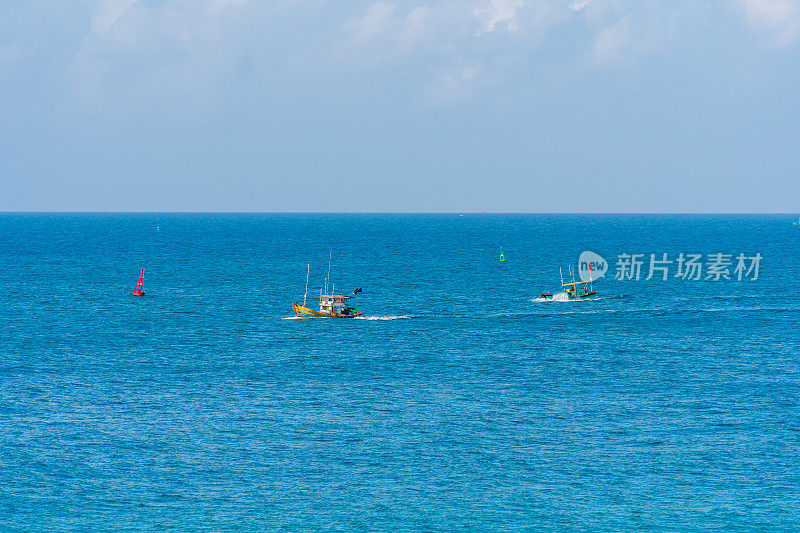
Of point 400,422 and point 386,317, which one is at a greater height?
point 386,317

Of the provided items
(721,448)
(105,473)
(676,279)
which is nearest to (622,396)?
(721,448)

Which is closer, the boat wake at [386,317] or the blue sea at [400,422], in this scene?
the blue sea at [400,422]

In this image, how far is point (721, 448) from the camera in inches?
2685

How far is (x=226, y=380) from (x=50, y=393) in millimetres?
15411

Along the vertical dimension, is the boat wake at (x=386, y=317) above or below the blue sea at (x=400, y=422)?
above

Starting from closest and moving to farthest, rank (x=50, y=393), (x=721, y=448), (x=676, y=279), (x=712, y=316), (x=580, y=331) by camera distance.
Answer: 1. (x=721, y=448)
2. (x=50, y=393)
3. (x=580, y=331)
4. (x=712, y=316)
5. (x=676, y=279)

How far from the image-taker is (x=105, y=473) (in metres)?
63.2

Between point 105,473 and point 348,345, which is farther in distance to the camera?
point 348,345

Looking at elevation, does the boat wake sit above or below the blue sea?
above

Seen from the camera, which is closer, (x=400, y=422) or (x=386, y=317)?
(x=400, y=422)

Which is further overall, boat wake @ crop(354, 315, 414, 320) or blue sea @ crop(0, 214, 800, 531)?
boat wake @ crop(354, 315, 414, 320)

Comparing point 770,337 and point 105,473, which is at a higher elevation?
point 770,337

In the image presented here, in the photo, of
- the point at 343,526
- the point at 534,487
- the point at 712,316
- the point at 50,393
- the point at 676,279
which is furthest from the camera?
the point at 676,279

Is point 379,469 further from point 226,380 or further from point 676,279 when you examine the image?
point 676,279
